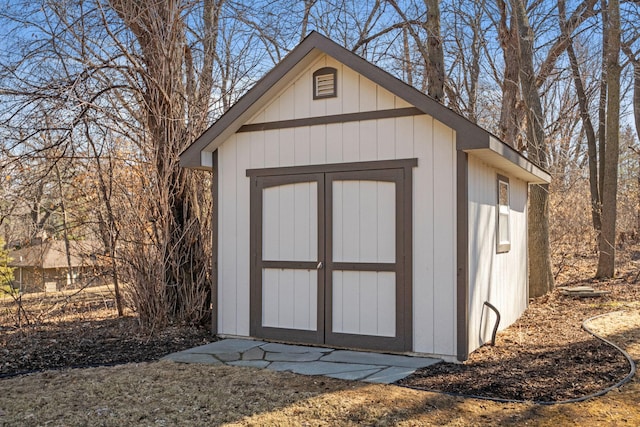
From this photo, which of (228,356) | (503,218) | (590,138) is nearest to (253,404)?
(228,356)

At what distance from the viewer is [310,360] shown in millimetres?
5906

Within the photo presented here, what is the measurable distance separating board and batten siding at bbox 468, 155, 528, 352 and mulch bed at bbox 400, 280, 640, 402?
0.27 metres

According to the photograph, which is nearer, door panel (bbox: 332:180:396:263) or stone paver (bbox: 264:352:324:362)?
stone paver (bbox: 264:352:324:362)

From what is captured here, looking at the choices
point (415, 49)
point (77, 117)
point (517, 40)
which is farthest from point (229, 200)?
point (415, 49)

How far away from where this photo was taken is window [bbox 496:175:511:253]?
7.37m

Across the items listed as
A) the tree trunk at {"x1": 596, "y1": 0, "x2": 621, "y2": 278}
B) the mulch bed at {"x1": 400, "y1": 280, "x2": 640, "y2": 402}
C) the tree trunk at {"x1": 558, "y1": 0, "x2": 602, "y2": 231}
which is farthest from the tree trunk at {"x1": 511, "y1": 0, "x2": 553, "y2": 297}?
the tree trunk at {"x1": 558, "y1": 0, "x2": 602, "y2": 231}

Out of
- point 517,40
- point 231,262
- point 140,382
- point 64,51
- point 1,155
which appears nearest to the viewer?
point 140,382

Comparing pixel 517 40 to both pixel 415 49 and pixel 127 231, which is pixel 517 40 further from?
pixel 127 231

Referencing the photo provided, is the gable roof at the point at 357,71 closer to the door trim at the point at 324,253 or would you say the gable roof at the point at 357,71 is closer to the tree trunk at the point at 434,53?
the door trim at the point at 324,253

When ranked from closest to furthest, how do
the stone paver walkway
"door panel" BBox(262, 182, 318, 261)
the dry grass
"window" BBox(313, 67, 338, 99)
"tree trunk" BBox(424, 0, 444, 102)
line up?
1. the dry grass
2. the stone paver walkway
3. "window" BBox(313, 67, 338, 99)
4. "door panel" BBox(262, 182, 318, 261)
5. "tree trunk" BBox(424, 0, 444, 102)

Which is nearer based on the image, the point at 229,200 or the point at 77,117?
the point at 229,200

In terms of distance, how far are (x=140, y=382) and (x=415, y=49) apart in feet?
39.5

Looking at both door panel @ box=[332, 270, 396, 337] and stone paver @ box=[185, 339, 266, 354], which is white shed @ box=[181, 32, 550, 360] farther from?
stone paver @ box=[185, 339, 266, 354]

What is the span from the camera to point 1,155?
Result: 7.67m
